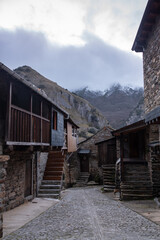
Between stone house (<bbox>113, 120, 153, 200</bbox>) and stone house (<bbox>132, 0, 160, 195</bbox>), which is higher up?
stone house (<bbox>132, 0, 160, 195</bbox>)

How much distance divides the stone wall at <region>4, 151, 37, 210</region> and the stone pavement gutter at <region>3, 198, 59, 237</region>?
0.33 m

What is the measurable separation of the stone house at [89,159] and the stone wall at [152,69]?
46.4 ft

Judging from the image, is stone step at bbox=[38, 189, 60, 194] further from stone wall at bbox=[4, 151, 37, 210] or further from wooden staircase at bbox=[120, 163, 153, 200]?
wooden staircase at bbox=[120, 163, 153, 200]

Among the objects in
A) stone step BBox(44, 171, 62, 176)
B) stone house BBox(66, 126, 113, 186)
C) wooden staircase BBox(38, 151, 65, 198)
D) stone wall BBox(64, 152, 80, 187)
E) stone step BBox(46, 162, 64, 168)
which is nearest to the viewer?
wooden staircase BBox(38, 151, 65, 198)

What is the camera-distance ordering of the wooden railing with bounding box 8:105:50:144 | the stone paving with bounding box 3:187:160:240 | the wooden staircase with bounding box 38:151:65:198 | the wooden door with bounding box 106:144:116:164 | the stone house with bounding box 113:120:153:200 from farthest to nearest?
1. the wooden door with bounding box 106:144:116:164
2. the wooden staircase with bounding box 38:151:65:198
3. the stone house with bounding box 113:120:153:200
4. the wooden railing with bounding box 8:105:50:144
5. the stone paving with bounding box 3:187:160:240

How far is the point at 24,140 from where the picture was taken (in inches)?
288

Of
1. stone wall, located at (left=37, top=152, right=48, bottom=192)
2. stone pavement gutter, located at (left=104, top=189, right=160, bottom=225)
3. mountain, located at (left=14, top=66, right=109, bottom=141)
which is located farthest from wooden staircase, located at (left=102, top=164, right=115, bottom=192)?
mountain, located at (left=14, top=66, right=109, bottom=141)

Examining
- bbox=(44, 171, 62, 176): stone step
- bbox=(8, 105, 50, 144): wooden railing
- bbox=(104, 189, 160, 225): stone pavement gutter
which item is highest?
A: bbox=(8, 105, 50, 144): wooden railing

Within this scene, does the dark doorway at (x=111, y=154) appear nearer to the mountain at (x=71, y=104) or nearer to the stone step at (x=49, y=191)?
the stone step at (x=49, y=191)

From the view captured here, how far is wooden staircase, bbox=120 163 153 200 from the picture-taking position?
11158 millimetres

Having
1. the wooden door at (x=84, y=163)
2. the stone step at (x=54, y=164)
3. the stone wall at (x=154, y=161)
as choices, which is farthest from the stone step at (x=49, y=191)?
the wooden door at (x=84, y=163)

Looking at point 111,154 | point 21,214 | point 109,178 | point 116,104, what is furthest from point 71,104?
point 21,214

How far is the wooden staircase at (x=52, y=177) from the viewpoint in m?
12.3

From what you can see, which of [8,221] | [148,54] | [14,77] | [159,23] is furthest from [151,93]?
[8,221]
